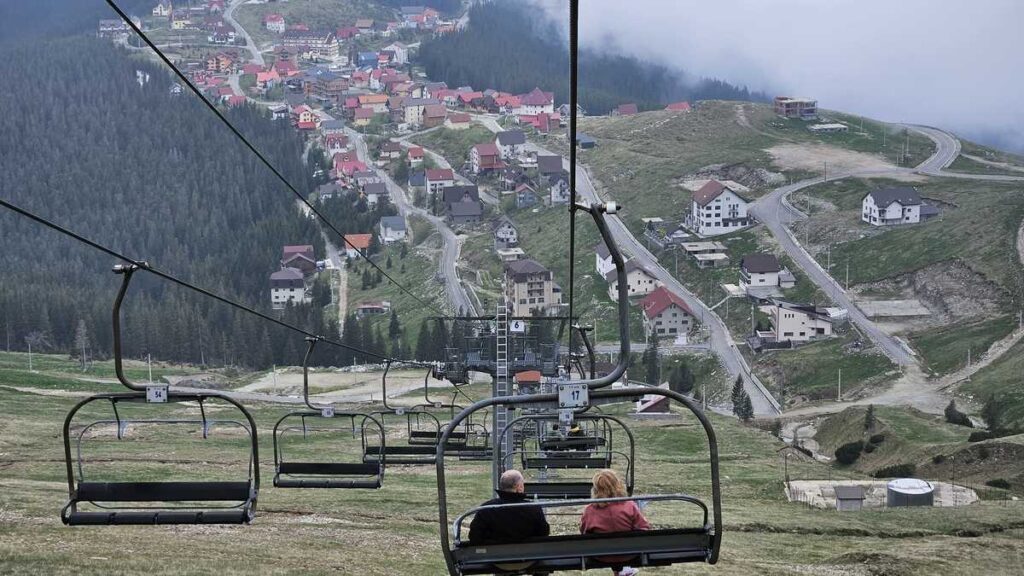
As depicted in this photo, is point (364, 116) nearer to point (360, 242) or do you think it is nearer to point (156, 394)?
point (360, 242)

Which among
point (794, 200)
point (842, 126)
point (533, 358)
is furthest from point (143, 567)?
point (842, 126)

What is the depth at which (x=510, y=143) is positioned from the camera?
471 feet

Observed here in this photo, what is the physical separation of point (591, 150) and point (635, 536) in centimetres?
13185

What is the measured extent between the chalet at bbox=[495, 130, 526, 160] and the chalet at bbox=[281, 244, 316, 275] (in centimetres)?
3024

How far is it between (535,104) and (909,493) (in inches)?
5609

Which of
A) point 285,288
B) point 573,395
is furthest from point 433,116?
point 573,395

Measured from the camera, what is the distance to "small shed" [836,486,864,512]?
34344 millimetres

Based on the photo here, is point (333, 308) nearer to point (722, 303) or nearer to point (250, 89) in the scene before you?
point (722, 303)

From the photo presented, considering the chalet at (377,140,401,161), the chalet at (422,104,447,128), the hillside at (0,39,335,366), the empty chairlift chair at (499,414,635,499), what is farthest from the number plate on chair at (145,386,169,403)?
the chalet at (422,104,447,128)

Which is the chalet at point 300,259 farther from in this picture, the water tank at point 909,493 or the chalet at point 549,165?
the water tank at point 909,493

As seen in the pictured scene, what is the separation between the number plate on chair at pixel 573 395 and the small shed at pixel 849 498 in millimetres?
27971

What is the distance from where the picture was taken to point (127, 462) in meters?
37.5

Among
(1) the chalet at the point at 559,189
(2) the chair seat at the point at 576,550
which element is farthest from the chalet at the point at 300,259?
(2) the chair seat at the point at 576,550

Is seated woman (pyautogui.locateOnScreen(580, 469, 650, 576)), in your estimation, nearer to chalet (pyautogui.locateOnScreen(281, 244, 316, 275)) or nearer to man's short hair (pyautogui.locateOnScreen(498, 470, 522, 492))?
man's short hair (pyautogui.locateOnScreen(498, 470, 522, 492))
